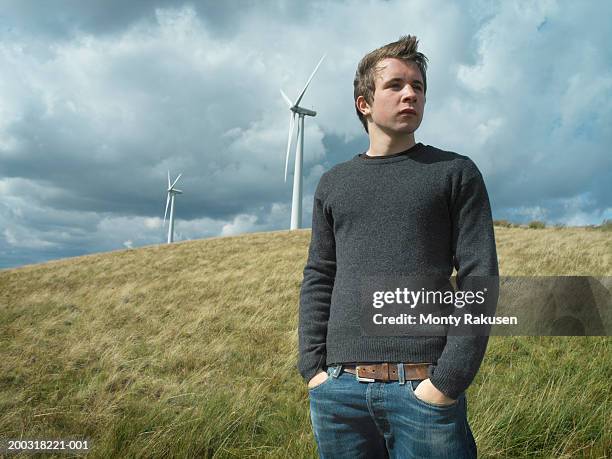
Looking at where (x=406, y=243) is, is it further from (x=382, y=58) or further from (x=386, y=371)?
(x=382, y=58)

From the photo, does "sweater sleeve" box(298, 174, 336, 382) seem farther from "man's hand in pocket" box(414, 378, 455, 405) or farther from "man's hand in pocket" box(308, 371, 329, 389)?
"man's hand in pocket" box(414, 378, 455, 405)

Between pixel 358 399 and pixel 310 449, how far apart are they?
6.38ft

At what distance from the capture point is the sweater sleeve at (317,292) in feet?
6.88

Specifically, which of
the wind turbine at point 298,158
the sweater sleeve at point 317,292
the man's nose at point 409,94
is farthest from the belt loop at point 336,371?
the wind turbine at point 298,158

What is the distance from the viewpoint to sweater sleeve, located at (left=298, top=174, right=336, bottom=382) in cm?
210

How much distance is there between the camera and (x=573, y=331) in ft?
21.8

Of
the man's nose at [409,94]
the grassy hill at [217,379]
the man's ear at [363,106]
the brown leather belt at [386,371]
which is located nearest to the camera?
the brown leather belt at [386,371]

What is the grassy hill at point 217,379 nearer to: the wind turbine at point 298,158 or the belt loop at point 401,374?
the belt loop at point 401,374

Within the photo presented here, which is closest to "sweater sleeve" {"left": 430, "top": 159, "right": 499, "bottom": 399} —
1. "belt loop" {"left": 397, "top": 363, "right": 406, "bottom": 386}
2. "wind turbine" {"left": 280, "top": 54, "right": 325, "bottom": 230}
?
"belt loop" {"left": 397, "top": 363, "right": 406, "bottom": 386}

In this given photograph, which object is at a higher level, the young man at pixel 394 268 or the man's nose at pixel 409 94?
the man's nose at pixel 409 94

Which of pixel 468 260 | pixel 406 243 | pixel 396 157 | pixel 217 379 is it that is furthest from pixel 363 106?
pixel 217 379

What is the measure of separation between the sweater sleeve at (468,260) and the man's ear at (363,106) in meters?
0.61

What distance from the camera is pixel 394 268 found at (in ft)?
6.35

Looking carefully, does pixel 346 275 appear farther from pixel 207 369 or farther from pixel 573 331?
pixel 573 331
